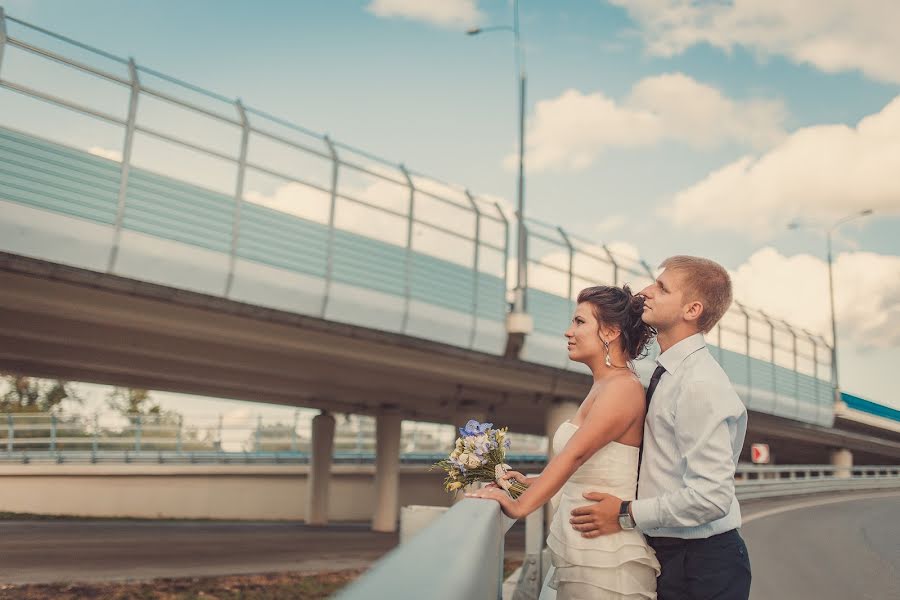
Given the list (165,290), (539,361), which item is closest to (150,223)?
(165,290)

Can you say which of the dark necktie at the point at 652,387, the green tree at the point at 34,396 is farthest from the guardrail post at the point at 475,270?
the green tree at the point at 34,396

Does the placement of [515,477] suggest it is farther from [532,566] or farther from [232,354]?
[232,354]

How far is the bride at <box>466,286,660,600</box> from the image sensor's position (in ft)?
10.6

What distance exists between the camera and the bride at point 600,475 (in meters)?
3.22

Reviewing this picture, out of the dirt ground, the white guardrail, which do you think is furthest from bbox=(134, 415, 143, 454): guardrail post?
the white guardrail

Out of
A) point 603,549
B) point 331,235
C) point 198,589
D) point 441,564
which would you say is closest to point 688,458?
point 603,549

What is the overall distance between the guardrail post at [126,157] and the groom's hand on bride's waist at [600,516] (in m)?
16.7

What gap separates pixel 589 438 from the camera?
3.21 meters

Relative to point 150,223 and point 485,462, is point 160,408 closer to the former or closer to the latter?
point 150,223

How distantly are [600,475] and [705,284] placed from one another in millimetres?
765

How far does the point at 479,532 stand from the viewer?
1972mm

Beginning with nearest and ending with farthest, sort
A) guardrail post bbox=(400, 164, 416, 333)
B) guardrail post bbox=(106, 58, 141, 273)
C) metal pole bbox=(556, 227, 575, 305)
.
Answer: guardrail post bbox=(106, 58, 141, 273), guardrail post bbox=(400, 164, 416, 333), metal pole bbox=(556, 227, 575, 305)

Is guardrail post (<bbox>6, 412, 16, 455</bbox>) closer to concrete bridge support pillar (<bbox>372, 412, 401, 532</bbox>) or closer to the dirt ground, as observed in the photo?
concrete bridge support pillar (<bbox>372, 412, 401, 532</bbox>)

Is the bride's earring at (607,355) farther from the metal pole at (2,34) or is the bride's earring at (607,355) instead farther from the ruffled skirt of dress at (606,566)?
the metal pole at (2,34)
